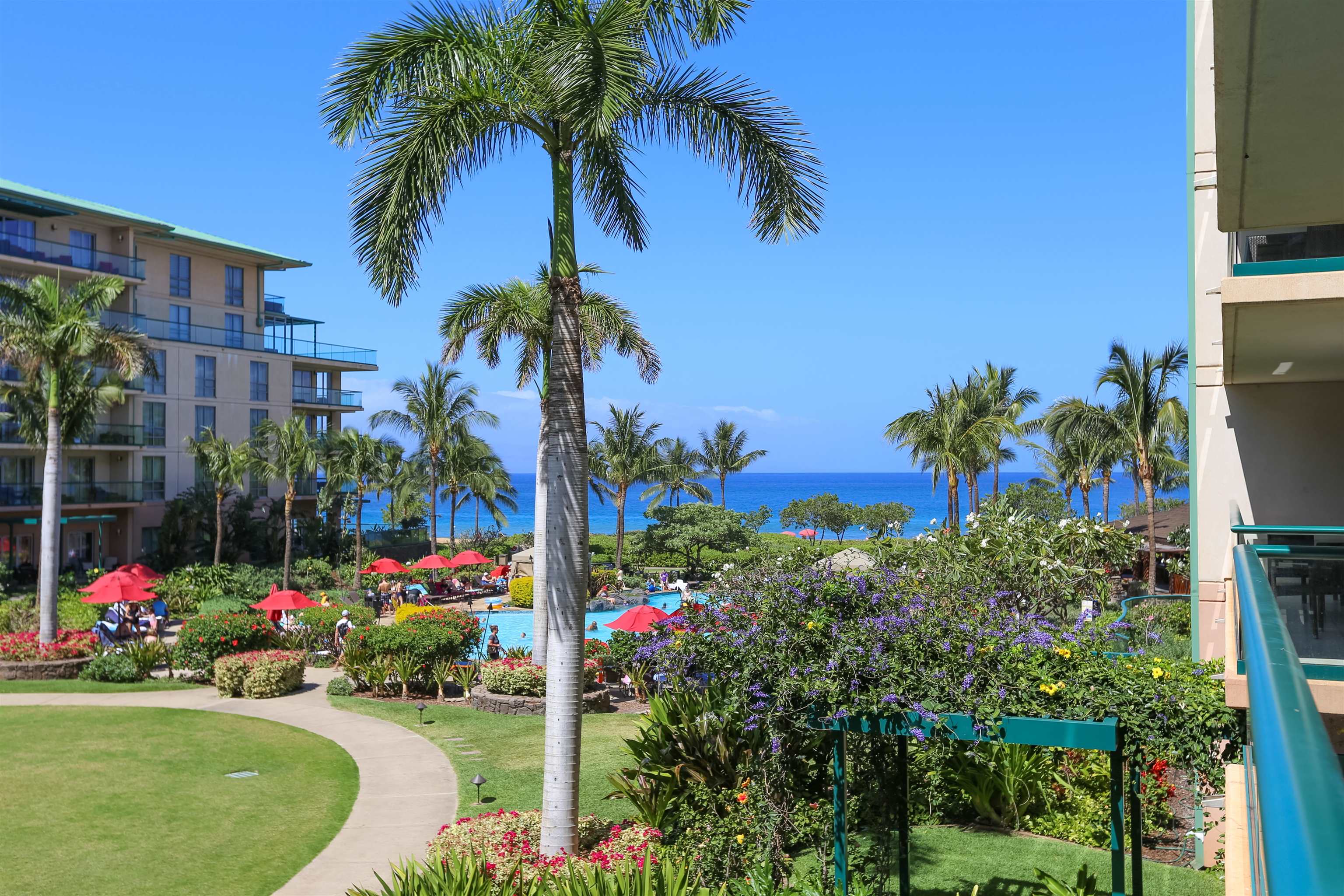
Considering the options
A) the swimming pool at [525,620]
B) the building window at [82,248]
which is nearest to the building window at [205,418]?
the building window at [82,248]

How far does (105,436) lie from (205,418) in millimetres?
5507

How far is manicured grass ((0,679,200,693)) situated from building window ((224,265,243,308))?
97.5 feet

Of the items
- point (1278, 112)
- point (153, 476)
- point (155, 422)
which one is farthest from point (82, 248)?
point (1278, 112)

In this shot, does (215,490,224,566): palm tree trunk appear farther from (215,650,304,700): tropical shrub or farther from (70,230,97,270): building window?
(215,650,304,700): tropical shrub

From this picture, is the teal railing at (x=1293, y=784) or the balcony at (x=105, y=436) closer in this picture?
the teal railing at (x=1293, y=784)

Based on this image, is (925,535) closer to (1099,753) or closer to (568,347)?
(1099,753)

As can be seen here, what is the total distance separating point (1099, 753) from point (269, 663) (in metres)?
16.9

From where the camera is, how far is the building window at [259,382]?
48.1 meters

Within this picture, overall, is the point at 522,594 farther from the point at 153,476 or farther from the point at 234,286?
the point at 234,286

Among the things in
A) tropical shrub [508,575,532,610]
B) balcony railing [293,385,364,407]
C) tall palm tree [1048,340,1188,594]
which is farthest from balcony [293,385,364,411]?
tall palm tree [1048,340,1188,594]

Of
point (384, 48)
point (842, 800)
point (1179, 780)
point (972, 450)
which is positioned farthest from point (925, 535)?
point (972, 450)

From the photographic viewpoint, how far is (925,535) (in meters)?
18.3

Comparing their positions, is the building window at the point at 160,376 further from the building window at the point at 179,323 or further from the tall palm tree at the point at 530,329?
the tall palm tree at the point at 530,329

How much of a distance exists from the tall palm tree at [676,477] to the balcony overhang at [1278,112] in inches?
1695
